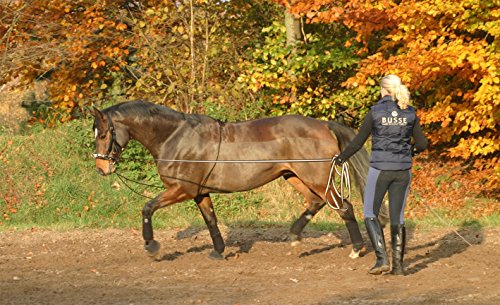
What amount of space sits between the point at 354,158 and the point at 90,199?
6006 millimetres

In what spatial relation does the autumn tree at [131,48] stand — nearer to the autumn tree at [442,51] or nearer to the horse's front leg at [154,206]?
the autumn tree at [442,51]

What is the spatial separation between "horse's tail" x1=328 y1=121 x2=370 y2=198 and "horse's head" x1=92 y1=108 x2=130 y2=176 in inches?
98.0

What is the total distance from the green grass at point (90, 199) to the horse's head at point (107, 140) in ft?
10.4

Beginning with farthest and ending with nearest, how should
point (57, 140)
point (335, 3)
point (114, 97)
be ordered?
point (114, 97) → point (57, 140) → point (335, 3)

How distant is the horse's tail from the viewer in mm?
10227

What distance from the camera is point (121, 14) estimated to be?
18016 mm

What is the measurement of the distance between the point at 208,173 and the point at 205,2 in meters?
7.62

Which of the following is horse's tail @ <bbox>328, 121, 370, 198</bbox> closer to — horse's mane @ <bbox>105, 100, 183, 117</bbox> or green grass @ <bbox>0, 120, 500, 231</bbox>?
horse's mane @ <bbox>105, 100, 183, 117</bbox>

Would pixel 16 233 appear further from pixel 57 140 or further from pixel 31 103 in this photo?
pixel 31 103

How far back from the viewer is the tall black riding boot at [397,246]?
28.5 ft

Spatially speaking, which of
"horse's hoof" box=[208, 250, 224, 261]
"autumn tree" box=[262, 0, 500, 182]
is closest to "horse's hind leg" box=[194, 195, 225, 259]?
"horse's hoof" box=[208, 250, 224, 261]

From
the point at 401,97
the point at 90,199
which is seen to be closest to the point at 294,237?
the point at 401,97

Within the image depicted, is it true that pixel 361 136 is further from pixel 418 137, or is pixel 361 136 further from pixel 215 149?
pixel 215 149

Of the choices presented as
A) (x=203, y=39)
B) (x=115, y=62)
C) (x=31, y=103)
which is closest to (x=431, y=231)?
(x=203, y=39)
